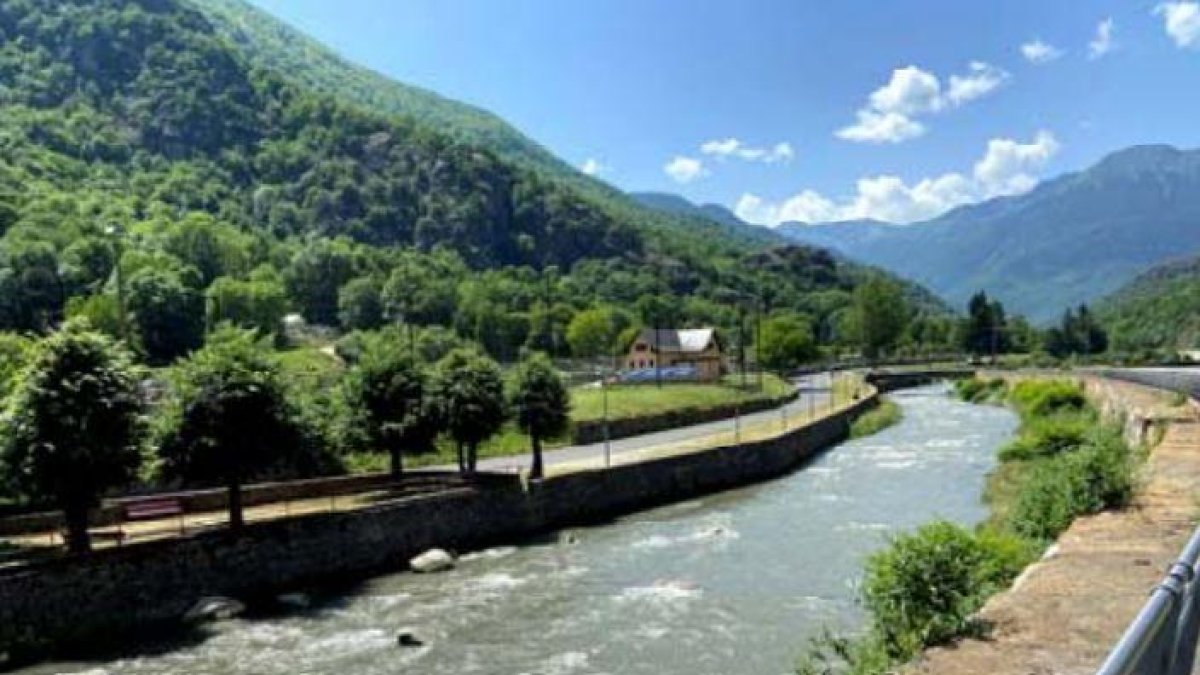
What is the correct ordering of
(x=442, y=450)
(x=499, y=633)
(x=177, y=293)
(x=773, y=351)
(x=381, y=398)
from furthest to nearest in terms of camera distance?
(x=773, y=351), (x=177, y=293), (x=442, y=450), (x=381, y=398), (x=499, y=633)

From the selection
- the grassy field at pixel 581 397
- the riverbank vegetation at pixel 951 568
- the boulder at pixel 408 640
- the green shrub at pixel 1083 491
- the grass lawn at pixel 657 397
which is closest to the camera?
the riverbank vegetation at pixel 951 568

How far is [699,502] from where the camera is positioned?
56.7m

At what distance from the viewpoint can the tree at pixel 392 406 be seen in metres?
50.7

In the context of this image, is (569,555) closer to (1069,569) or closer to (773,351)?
(1069,569)

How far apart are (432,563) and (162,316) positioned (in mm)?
91018

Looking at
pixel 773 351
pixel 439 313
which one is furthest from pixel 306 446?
pixel 439 313

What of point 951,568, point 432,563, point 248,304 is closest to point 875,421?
point 432,563

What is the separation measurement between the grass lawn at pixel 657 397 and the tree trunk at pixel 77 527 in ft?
130

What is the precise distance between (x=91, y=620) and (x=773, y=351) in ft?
423

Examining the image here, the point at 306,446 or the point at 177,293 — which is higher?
the point at 177,293

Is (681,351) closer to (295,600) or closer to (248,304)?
(248,304)

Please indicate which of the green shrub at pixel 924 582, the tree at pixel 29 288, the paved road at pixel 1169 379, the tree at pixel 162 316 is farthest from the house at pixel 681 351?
the green shrub at pixel 924 582

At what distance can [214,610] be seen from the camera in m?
34.8

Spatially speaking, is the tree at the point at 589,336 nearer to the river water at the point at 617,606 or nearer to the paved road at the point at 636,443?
the paved road at the point at 636,443
